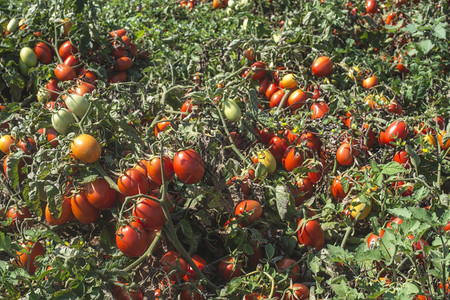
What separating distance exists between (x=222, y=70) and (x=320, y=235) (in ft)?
5.36

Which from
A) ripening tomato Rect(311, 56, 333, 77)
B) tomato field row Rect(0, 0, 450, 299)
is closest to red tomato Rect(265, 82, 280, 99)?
tomato field row Rect(0, 0, 450, 299)

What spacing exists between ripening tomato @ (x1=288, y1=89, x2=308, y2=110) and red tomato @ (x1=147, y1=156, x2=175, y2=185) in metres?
1.23

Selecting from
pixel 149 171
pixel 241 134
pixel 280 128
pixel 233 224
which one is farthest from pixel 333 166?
pixel 149 171

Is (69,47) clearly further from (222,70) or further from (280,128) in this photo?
(280,128)

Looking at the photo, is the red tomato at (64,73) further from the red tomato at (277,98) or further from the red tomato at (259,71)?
the red tomato at (277,98)

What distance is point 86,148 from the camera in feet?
6.54

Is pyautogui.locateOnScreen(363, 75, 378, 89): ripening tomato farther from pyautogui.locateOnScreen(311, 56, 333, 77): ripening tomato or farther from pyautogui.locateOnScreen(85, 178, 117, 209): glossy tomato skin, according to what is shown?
pyautogui.locateOnScreen(85, 178, 117, 209): glossy tomato skin

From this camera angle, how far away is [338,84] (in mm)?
3367

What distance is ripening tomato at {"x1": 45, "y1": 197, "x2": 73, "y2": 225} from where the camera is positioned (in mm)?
2113

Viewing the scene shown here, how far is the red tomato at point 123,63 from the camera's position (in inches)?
139

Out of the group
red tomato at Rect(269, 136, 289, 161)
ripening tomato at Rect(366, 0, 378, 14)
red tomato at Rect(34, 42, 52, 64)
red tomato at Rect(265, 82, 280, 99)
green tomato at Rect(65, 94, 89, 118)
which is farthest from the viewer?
ripening tomato at Rect(366, 0, 378, 14)

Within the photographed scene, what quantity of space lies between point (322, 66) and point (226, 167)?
1296 mm

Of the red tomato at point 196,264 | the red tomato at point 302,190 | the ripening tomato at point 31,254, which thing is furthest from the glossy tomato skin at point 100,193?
the red tomato at point 302,190

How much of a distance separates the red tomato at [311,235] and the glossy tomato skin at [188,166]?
54cm
